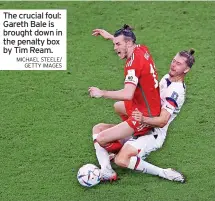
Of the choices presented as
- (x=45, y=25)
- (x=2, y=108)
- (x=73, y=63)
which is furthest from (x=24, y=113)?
(x=45, y=25)

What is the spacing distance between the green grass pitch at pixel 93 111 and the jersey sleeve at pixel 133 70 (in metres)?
1.24

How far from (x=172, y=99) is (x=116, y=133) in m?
0.75

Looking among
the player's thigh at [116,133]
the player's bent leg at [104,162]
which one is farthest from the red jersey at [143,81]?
the player's bent leg at [104,162]

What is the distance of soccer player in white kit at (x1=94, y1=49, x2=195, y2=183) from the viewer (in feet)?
23.9

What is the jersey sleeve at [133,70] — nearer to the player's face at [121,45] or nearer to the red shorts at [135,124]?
the player's face at [121,45]

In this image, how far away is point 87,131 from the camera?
8.39 metres

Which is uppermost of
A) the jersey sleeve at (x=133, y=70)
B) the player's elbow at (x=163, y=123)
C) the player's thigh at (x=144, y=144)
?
the jersey sleeve at (x=133, y=70)

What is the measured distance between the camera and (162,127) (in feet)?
24.3

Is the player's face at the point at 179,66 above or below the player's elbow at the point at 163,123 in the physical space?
above

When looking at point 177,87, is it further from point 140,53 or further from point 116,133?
point 116,133

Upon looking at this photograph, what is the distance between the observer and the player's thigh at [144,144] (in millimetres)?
7414

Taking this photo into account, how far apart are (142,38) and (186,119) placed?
242cm

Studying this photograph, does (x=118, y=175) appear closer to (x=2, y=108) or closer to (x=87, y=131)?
(x=87, y=131)

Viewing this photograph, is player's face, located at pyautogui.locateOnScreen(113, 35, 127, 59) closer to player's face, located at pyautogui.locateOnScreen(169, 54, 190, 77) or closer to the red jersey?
the red jersey
